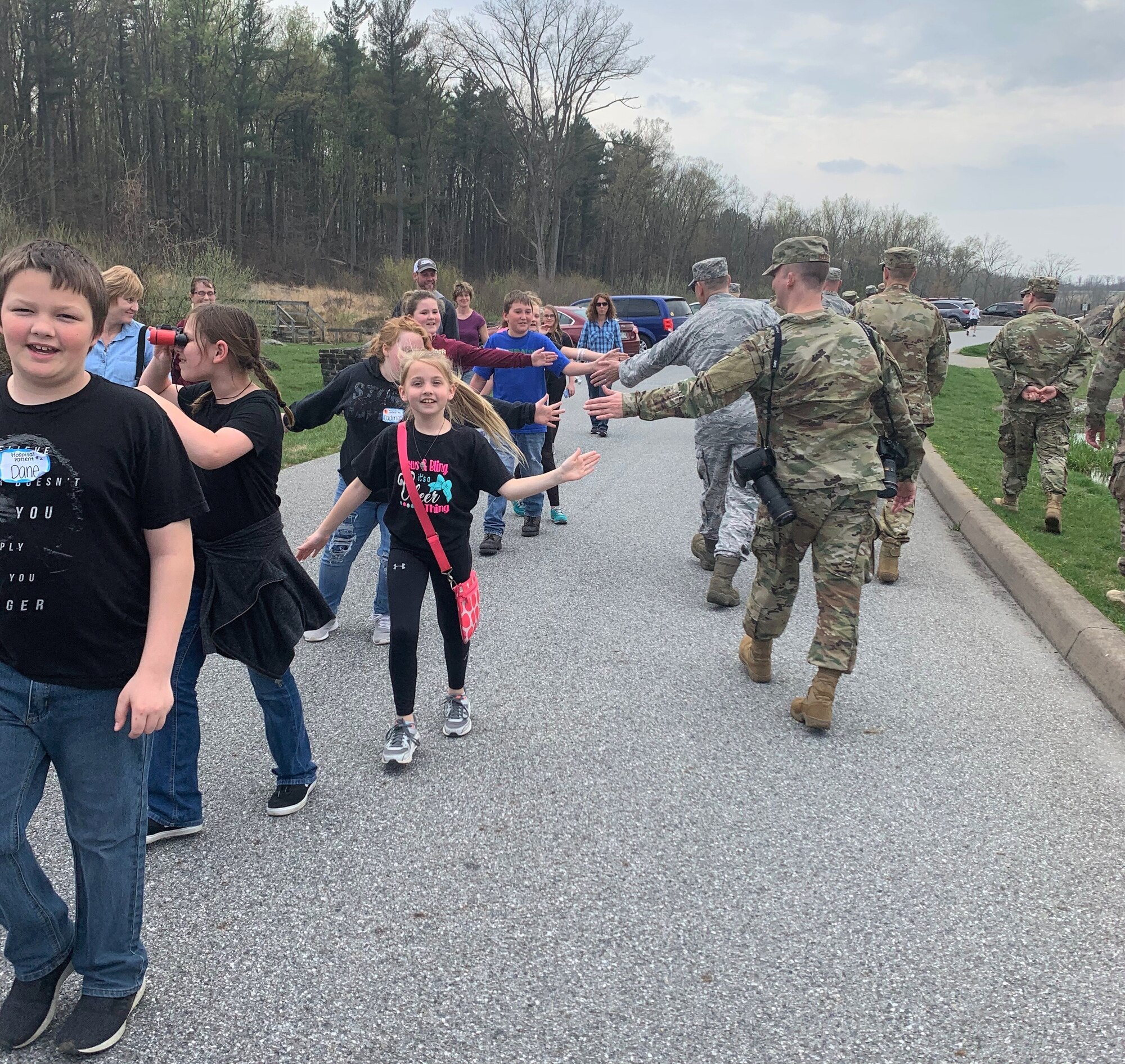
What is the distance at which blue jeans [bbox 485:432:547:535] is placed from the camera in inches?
283

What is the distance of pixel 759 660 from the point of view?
15.1 ft

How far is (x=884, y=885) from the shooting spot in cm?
296

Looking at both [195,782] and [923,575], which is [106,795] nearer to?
[195,782]

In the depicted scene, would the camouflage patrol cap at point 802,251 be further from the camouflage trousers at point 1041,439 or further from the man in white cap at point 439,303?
the camouflage trousers at point 1041,439

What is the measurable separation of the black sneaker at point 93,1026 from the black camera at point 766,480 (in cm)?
314

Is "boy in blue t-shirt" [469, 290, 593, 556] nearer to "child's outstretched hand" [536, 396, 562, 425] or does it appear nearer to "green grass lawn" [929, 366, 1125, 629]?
"child's outstretched hand" [536, 396, 562, 425]

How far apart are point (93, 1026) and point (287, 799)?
3.85 feet

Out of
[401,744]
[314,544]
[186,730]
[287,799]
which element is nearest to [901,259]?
[314,544]

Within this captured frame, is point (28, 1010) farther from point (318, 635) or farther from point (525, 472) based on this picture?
point (525, 472)

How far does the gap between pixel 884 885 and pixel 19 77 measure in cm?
4645

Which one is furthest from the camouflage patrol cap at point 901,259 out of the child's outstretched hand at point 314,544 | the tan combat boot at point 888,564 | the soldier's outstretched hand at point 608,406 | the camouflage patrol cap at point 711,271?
the child's outstretched hand at point 314,544

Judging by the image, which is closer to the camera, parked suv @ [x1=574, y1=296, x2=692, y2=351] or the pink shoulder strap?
the pink shoulder strap

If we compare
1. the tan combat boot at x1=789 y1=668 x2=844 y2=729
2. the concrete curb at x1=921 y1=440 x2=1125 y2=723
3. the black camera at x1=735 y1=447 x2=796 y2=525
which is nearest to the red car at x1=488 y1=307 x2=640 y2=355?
the concrete curb at x1=921 y1=440 x2=1125 y2=723

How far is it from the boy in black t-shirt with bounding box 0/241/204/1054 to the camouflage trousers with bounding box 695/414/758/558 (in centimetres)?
418
